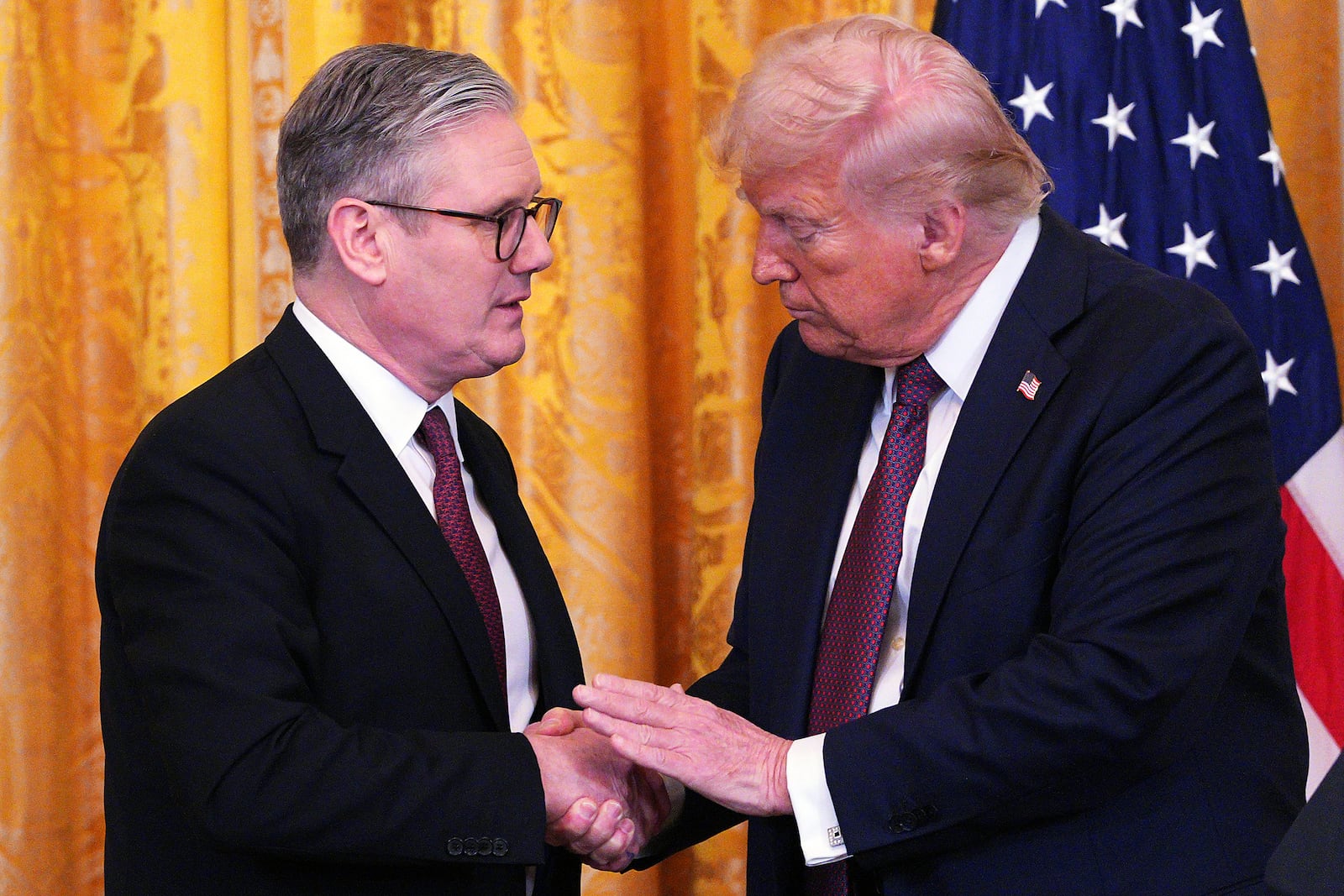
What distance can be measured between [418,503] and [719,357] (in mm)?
1498

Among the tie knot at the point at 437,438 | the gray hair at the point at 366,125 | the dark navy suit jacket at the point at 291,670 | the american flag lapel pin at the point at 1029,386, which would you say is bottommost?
the dark navy suit jacket at the point at 291,670

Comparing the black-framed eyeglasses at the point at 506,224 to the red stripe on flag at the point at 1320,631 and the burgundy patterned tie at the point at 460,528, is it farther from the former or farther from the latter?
the red stripe on flag at the point at 1320,631

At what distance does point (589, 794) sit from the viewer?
6.29ft

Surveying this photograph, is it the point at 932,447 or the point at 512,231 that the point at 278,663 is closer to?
the point at 512,231

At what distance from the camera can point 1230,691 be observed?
1.89m

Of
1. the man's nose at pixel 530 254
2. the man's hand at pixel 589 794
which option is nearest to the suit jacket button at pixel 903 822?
the man's hand at pixel 589 794

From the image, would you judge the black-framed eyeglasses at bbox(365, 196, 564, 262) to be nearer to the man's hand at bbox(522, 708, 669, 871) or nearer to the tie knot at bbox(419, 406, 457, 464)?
the tie knot at bbox(419, 406, 457, 464)

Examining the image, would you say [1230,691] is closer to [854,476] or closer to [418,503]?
[854,476]

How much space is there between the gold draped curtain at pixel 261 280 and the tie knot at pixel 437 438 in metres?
1.11

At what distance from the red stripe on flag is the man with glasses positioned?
1.69 metres

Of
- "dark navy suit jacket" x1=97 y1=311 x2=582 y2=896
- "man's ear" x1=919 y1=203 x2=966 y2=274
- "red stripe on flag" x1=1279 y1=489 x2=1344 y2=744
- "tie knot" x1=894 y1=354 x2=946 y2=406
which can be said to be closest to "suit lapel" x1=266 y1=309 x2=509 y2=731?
"dark navy suit jacket" x1=97 y1=311 x2=582 y2=896

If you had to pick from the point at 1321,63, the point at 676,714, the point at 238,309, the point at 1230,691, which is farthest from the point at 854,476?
the point at 1321,63

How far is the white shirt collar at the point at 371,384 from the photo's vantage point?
6.44ft

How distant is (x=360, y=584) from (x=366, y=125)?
632 millimetres
